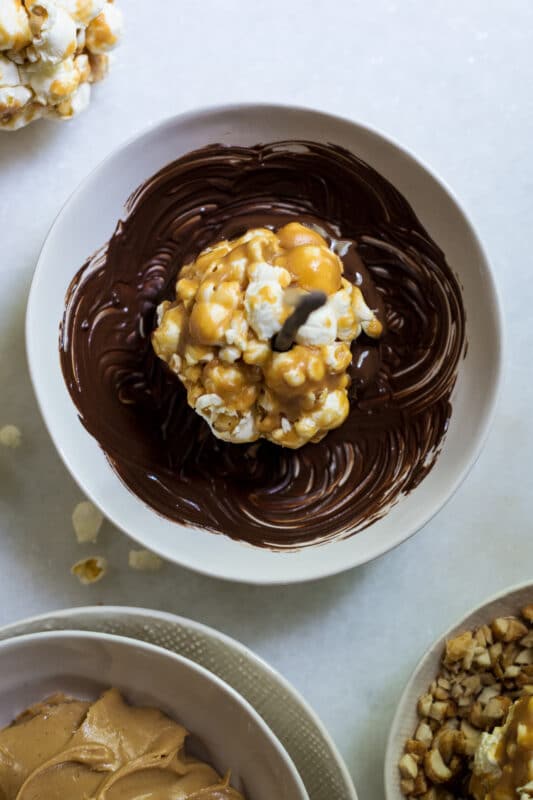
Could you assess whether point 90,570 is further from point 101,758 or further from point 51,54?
point 51,54

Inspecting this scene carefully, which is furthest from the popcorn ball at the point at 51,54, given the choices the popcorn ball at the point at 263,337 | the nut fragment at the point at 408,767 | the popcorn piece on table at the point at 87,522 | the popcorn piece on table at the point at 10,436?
the nut fragment at the point at 408,767

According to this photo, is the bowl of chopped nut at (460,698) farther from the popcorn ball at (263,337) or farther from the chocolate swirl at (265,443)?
the popcorn ball at (263,337)

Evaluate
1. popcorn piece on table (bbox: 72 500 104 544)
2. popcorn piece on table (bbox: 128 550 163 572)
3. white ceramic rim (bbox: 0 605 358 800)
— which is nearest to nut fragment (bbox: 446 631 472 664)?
white ceramic rim (bbox: 0 605 358 800)

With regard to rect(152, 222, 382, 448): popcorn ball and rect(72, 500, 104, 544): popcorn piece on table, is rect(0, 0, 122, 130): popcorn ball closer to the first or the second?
rect(152, 222, 382, 448): popcorn ball

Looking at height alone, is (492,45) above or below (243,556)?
above

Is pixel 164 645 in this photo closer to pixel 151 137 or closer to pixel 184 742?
pixel 184 742

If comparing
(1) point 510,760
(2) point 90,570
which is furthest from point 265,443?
(1) point 510,760

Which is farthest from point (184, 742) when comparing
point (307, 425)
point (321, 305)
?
point (321, 305)
